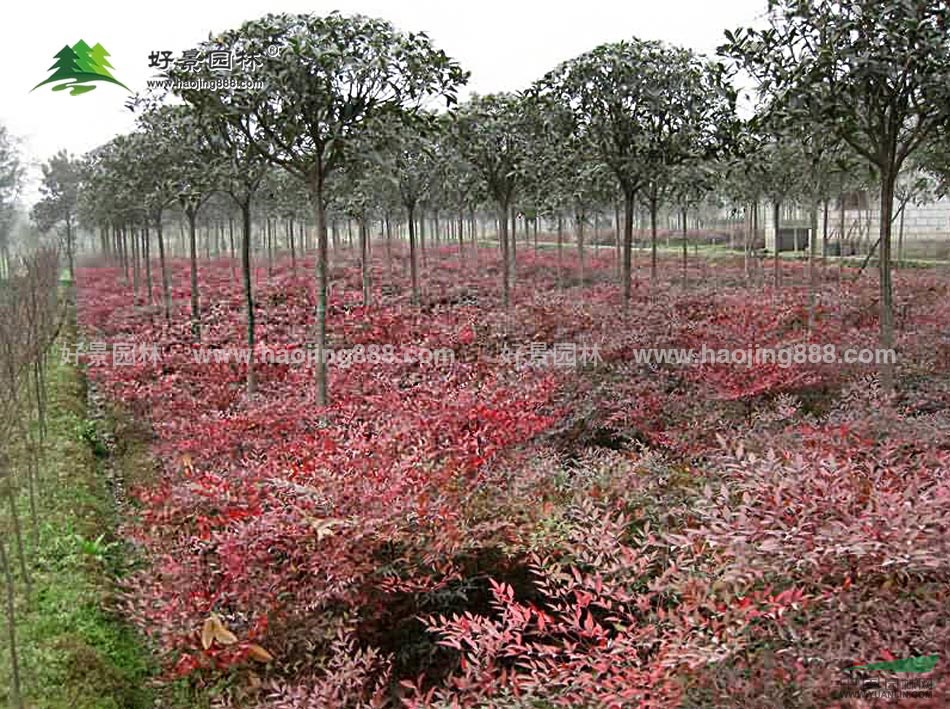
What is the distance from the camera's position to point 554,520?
12.0ft

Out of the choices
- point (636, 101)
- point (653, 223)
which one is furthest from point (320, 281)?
point (653, 223)

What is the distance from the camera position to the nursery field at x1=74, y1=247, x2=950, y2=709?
236 centimetres

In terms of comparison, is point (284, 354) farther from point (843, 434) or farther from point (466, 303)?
point (843, 434)

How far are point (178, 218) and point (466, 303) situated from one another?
13.7m

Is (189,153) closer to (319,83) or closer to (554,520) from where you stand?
(319,83)

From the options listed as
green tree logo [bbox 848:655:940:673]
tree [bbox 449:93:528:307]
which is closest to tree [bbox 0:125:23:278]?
tree [bbox 449:93:528:307]

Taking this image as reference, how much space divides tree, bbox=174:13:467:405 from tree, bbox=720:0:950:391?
8.70 feet

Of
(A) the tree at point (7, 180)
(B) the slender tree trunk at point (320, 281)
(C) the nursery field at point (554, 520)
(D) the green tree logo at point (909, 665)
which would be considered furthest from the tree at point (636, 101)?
(A) the tree at point (7, 180)

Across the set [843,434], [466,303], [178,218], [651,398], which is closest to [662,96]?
[651,398]

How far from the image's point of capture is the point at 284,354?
9.68m

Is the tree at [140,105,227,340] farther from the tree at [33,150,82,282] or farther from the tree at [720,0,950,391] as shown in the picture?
the tree at [33,150,82,282]

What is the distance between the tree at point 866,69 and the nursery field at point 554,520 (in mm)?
1957

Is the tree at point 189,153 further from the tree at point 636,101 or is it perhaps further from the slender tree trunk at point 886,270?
the slender tree trunk at point 886,270

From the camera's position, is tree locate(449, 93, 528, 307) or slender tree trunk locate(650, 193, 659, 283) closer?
tree locate(449, 93, 528, 307)
